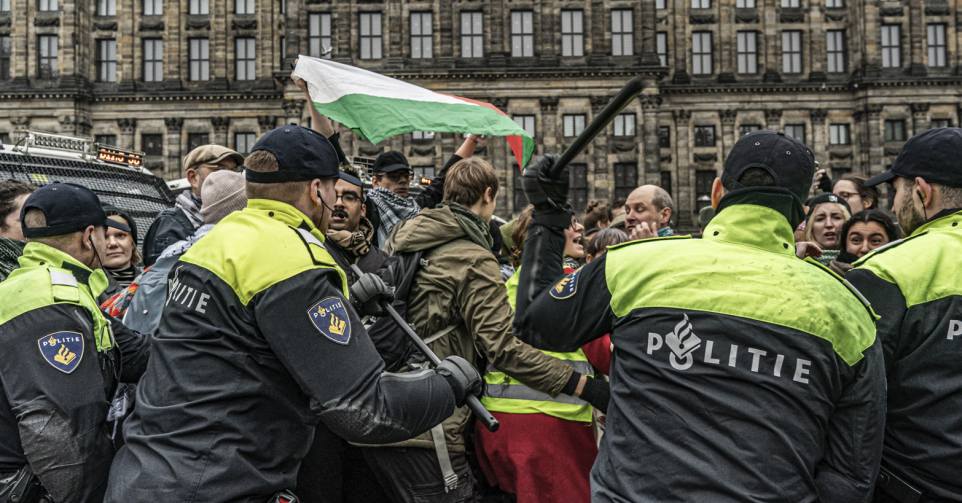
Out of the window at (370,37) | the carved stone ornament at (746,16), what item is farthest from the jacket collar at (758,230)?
the carved stone ornament at (746,16)

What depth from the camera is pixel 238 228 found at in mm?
2578

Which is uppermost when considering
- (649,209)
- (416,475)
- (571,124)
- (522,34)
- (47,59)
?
(522,34)

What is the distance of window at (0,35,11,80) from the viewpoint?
37438 millimetres

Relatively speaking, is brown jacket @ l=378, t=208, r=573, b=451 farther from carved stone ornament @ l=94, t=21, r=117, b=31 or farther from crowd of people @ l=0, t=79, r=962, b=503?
carved stone ornament @ l=94, t=21, r=117, b=31

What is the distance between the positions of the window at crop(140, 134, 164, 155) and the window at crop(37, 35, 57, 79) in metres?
5.49

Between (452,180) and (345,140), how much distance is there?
31282 mm

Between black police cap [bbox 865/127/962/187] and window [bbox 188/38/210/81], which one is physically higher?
window [bbox 188/38/210/81]

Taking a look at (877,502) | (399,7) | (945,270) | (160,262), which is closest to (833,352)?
(945,270)

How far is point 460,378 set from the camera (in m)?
2.64

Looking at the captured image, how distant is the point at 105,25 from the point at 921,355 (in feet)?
141

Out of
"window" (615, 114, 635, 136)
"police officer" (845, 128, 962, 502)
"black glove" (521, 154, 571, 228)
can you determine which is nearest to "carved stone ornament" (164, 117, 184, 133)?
"window" (615, 114, 635, 136)

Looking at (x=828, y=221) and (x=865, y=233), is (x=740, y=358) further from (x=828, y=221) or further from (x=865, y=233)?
(x=828, y=221)

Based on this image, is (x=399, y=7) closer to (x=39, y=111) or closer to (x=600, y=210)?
(x=39, y=111)

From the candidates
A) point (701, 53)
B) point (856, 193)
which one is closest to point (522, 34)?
point (701, 53)
